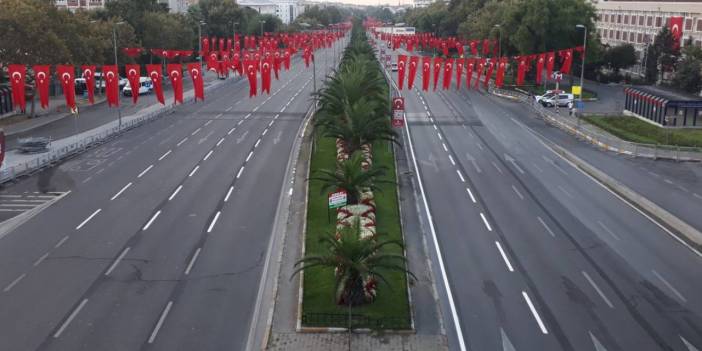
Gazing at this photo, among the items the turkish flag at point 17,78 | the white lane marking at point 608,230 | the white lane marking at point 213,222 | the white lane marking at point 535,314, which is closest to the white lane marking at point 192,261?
the white lane marking at point 213,222

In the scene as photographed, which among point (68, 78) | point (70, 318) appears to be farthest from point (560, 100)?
point (70, 318)

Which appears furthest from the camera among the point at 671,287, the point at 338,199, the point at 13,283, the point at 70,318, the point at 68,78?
the point at 68,78

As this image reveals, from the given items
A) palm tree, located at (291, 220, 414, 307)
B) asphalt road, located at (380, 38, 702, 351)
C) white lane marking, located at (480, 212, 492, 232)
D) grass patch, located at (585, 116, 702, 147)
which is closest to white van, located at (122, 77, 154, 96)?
asphalt road, located at (380, 38, 702, 351)

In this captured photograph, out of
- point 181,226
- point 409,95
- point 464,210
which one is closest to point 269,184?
point 181,226

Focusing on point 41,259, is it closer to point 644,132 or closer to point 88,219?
point 88,219

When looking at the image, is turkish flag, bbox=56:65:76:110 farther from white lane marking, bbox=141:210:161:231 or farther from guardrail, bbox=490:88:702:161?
guardrail, bbox=490:88:702:161

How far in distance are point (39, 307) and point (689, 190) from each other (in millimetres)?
36559

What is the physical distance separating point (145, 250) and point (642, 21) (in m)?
95.2

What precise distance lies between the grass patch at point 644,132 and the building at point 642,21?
100 feet

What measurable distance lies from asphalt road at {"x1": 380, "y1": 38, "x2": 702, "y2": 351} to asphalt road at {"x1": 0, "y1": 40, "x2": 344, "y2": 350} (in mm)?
8527

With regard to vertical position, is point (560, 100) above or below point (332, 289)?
above

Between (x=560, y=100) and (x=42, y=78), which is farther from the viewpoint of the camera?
(x=560, y=100)

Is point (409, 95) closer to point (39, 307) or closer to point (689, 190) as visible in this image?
point (689, 190)

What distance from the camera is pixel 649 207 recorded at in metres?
39.2
